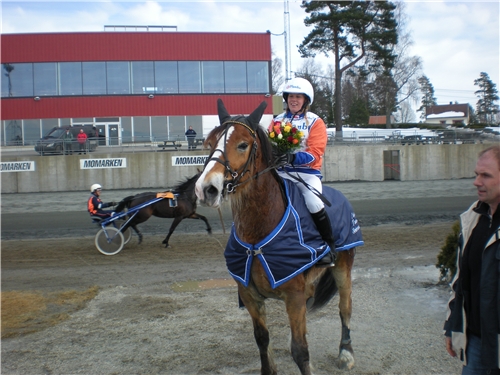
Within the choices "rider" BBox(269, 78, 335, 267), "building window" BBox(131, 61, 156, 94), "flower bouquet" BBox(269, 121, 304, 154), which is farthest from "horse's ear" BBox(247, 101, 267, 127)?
"building window" BBox(131, 61, 156, 94)

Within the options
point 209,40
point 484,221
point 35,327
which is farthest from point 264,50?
point 484,221

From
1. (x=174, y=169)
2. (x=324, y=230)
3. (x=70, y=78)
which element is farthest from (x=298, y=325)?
(x=70, y=78)

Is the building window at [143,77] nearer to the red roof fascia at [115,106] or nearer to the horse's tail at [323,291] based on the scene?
the red roof fascia at [115,106]

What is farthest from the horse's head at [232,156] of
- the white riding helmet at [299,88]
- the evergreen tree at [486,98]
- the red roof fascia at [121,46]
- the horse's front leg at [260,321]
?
the evergreen tree at [486,98]

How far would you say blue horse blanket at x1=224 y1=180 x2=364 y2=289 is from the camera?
11.6 ft

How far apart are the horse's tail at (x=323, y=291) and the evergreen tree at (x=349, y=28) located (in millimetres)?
26481

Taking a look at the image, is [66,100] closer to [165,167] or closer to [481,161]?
[165,167]

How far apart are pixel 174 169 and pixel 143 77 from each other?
10037 mm

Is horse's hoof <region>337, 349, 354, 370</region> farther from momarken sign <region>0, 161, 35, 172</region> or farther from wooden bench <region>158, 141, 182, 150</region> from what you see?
momarken sign <region>0, 161, 35, 172</region>

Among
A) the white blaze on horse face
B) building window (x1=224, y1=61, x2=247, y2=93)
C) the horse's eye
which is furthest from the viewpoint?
building window (x1=224, y1=61, x2=247, y2=93)

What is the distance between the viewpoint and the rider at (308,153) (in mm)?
3941

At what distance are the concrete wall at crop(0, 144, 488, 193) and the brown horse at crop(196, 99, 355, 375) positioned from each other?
19.0 metres

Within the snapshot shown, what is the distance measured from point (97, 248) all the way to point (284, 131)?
7.47 meters

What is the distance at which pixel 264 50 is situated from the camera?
102 ft
